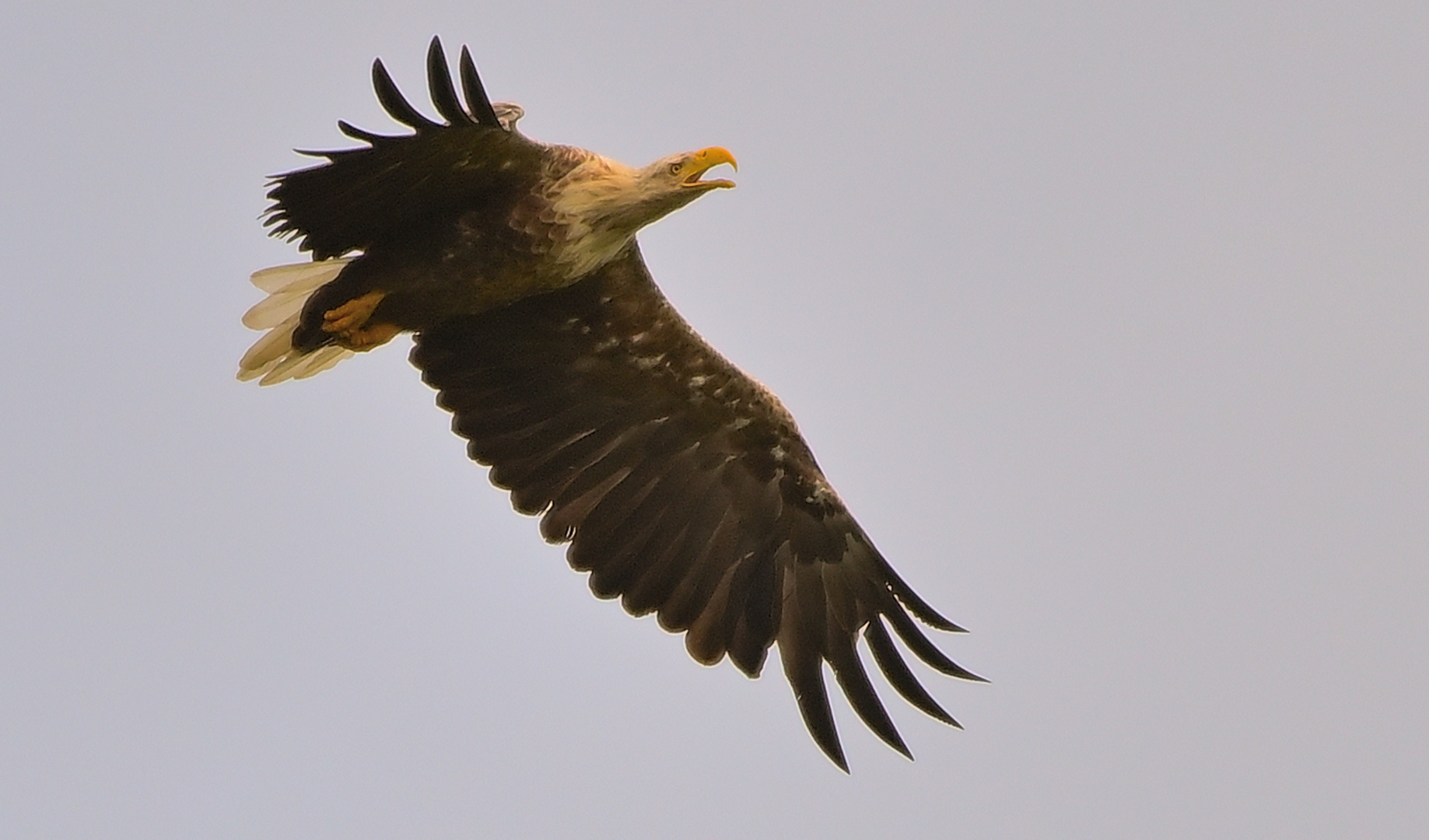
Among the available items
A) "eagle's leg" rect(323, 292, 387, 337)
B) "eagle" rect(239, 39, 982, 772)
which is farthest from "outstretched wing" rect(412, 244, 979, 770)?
"eagle's leg" rect(323, 292, 387, 337)

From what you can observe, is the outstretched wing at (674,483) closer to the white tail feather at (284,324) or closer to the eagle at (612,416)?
the eagle at (612,416)

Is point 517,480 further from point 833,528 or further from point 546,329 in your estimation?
point 833,528

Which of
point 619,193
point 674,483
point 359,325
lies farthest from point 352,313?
point 674,483

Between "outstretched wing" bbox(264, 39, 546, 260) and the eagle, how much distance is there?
0.07 ft

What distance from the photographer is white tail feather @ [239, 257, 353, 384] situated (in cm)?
1068

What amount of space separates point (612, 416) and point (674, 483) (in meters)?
0.49

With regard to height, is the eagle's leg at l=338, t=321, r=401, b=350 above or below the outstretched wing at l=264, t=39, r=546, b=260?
below

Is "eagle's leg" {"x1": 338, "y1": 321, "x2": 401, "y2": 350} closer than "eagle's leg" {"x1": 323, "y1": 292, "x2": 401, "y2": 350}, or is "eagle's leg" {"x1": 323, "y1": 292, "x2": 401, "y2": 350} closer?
"eagle's leg" {"x1": 323, "y1": 292, "x2": 401, "y2": 350}

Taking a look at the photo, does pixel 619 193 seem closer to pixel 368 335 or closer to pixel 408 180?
pixel 408 180

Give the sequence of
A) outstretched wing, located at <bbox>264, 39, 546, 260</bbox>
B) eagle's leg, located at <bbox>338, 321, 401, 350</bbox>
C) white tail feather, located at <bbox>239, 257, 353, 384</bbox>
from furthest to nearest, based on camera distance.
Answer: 1. white tail feather, located at <bbox>239, 257, 353, 384</bbox>
2. eagle's leg, located at <bbox>338, 321, 401, 350</bbox>
3. outstretched wing, located at <bbox>264, 39, 546, 260</bbox>

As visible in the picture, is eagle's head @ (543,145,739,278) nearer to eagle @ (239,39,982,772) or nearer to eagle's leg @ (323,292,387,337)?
eagle @ (239,39,982,772)

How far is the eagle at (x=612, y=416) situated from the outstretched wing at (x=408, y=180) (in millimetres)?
21

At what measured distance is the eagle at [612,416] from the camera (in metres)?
9.96

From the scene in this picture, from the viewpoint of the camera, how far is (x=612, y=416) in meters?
11.3
